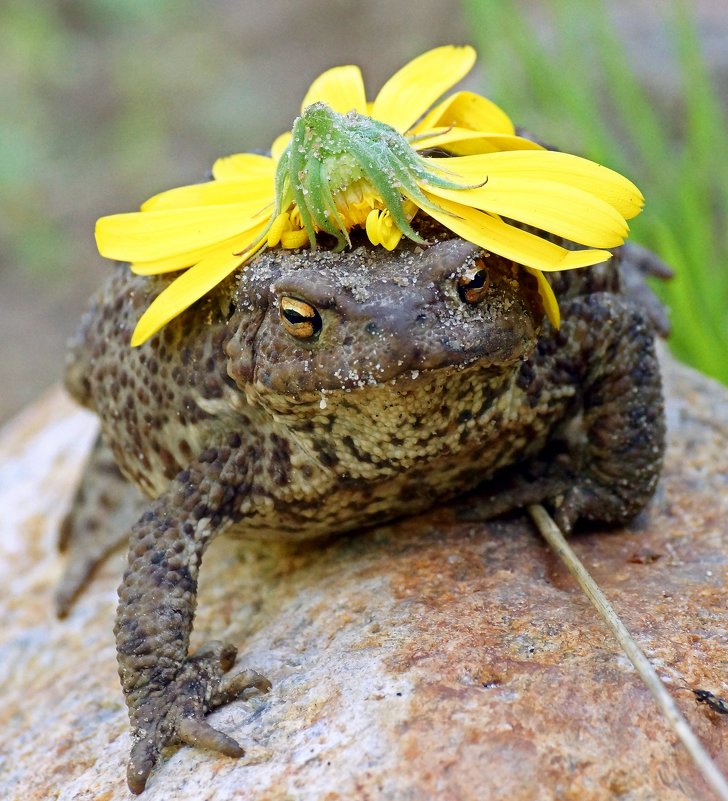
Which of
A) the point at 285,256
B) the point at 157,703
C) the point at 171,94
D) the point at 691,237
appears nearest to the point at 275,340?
the point at 285,256

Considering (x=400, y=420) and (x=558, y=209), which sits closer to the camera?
(x=558, y=209)

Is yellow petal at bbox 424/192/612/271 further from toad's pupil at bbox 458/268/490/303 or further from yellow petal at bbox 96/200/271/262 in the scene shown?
yellow petal at bbox 96/200/271/262

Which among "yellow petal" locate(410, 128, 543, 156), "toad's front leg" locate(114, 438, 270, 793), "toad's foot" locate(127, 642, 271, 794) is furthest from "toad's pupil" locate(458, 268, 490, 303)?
"toad's foot" locate(127, 642, 271, 794)

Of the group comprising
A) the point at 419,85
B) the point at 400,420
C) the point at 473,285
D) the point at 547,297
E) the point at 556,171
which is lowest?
the point at 400,420

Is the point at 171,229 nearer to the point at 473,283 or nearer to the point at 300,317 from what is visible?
the point at 300,317

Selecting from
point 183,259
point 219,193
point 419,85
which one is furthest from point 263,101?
point 183,259

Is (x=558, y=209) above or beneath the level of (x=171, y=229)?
beneath

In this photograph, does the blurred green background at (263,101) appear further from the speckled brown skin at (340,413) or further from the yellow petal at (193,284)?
the yellow petal at (193,284)
